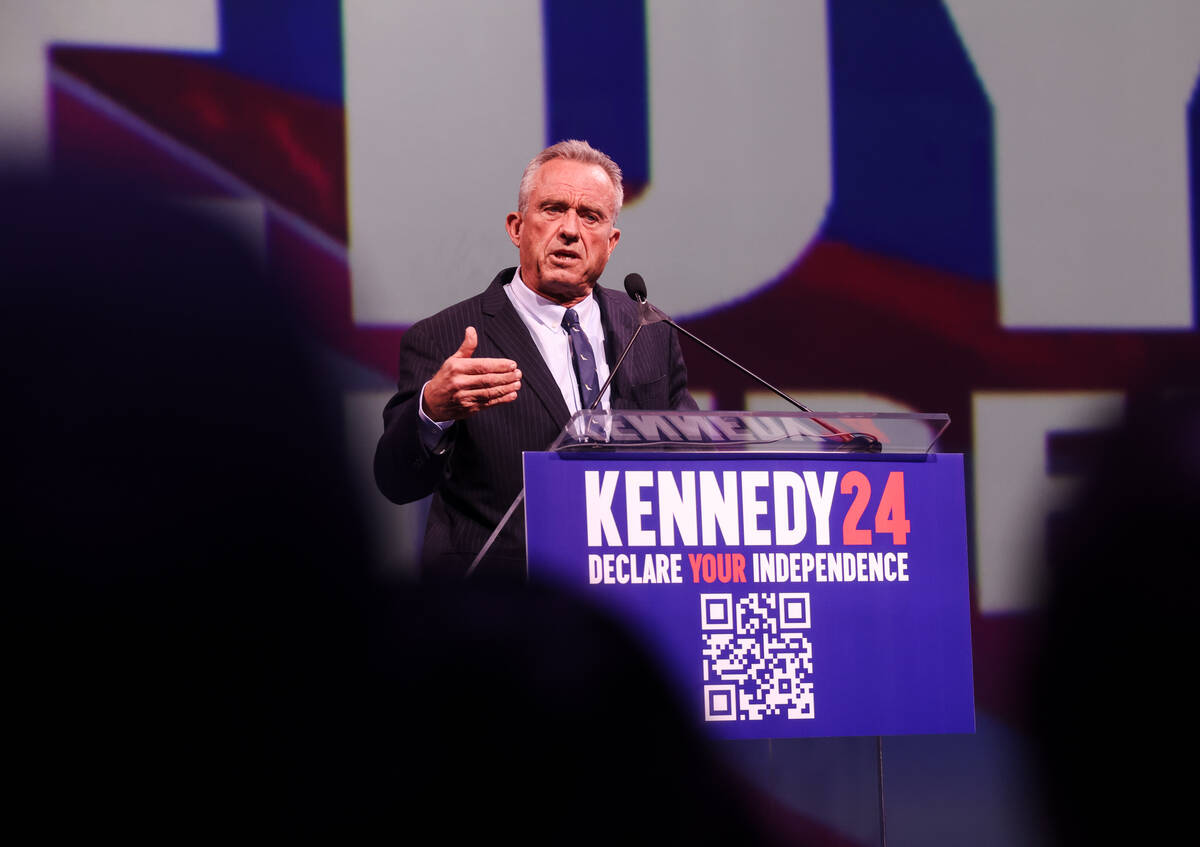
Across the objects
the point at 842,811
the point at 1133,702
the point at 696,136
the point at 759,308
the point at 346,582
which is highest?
the point at 696,136

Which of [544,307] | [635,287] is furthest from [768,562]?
[544,307]

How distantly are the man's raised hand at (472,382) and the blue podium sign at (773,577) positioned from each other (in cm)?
15

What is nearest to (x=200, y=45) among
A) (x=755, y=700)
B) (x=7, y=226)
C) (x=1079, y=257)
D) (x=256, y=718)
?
(x=7, y=226)

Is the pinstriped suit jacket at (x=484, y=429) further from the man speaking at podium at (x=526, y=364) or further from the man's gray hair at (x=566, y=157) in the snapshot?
the man's gray hair at (x=566, y=157)

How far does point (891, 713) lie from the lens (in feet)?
4.89

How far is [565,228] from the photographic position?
214 centimetres

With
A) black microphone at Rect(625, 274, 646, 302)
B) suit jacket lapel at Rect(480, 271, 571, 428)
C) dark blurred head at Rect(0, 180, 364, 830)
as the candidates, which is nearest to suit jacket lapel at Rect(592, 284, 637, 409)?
suit jacket lapel at Rect(480, 271, 571, 428)

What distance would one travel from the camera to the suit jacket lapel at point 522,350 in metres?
1.99

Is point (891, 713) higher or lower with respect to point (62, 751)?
higher

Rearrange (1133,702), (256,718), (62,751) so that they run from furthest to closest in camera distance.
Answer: (1133,702), (62,751), (256,718)

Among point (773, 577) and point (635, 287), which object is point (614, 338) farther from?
point (773, 577)

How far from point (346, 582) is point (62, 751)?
2.43ft

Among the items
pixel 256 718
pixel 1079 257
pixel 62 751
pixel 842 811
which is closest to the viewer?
pixel 256 718

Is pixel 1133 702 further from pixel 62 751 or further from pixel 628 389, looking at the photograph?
pixel 62 751
